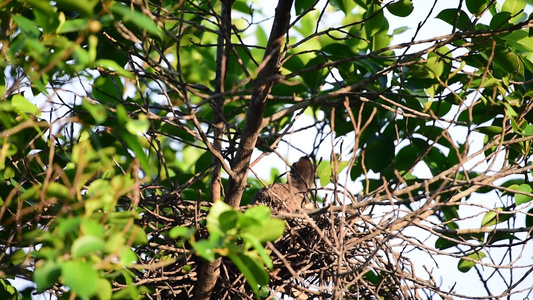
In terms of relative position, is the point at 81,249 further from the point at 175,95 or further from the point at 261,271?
the point at 175,95

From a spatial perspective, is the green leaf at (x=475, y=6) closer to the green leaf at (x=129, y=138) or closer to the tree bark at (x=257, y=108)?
the tree bark at (x=257, y=108)

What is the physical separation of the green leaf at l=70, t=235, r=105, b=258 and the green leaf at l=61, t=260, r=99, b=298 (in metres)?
0.02

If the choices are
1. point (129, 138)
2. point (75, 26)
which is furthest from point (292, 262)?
point (75, 26)

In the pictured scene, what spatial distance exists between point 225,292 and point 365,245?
65cm

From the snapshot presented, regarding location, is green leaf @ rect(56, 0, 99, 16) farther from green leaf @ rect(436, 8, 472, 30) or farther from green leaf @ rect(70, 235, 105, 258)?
green leaf @ rect(436, 8, 472, 30)

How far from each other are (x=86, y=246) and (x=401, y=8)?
1915 mm

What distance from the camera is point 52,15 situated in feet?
A: 5.81

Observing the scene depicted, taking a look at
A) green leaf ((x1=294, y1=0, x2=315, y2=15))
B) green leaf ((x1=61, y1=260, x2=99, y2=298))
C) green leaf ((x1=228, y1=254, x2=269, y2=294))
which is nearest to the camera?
green leaf ((x1=61, y1=260, x2=99, y2=298))

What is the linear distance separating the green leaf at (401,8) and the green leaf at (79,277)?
1.92 meters

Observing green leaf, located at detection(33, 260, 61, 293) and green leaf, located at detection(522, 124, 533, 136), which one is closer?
green leaf, located at detection(33, 260, 61, 293)

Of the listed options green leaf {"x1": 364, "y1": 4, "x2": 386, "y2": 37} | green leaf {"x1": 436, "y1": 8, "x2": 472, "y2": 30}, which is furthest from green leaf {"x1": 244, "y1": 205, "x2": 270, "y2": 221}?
green leaf {"x1": 364, "y1": 4, "x2": 386, "y2": 37}

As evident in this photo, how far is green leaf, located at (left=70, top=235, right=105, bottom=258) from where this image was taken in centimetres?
127

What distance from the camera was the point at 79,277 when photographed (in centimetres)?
125

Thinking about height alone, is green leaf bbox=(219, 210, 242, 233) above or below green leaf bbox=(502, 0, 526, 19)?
below
